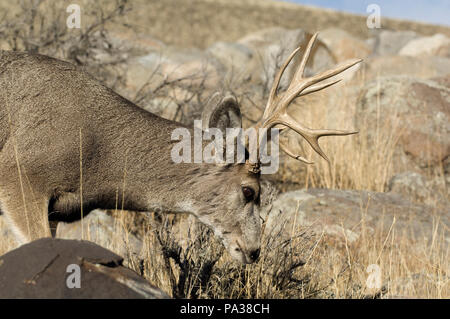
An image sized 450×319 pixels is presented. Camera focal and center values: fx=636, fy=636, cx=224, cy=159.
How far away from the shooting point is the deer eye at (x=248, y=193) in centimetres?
580

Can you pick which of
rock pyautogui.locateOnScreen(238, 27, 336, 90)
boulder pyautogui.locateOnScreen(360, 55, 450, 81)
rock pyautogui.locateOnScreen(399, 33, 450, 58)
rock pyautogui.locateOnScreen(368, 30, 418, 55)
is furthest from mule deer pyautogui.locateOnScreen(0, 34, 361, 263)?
rock pyautogui.locateOnScreen(368, 30, 418, 55)

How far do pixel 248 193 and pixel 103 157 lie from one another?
1345 millimetres

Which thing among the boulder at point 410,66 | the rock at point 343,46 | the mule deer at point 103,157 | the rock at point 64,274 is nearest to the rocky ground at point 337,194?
the mule deer at point 103,157

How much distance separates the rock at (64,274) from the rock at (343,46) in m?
18.8

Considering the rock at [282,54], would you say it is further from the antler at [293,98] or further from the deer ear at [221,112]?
the antler at [293,98]

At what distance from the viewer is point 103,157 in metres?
5.61

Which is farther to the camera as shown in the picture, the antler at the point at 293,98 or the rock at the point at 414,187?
the rock at the point at 414,187

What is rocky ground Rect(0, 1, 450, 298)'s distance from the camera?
5781mm

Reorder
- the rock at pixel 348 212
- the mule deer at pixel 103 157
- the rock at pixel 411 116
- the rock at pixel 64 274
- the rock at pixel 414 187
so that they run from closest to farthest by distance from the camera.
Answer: the rock at pixel 64 274, the mule deer at pixel 103 157, the rock at pixel 348 212, the rock at pixel 414 187, the rock at pixel 411 116

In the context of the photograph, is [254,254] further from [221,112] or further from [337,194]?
[337,194]

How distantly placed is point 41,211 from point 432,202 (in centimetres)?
604

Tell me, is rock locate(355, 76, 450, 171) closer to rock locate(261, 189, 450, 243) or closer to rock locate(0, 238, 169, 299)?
rock locate(261, 189, 450, 243)
